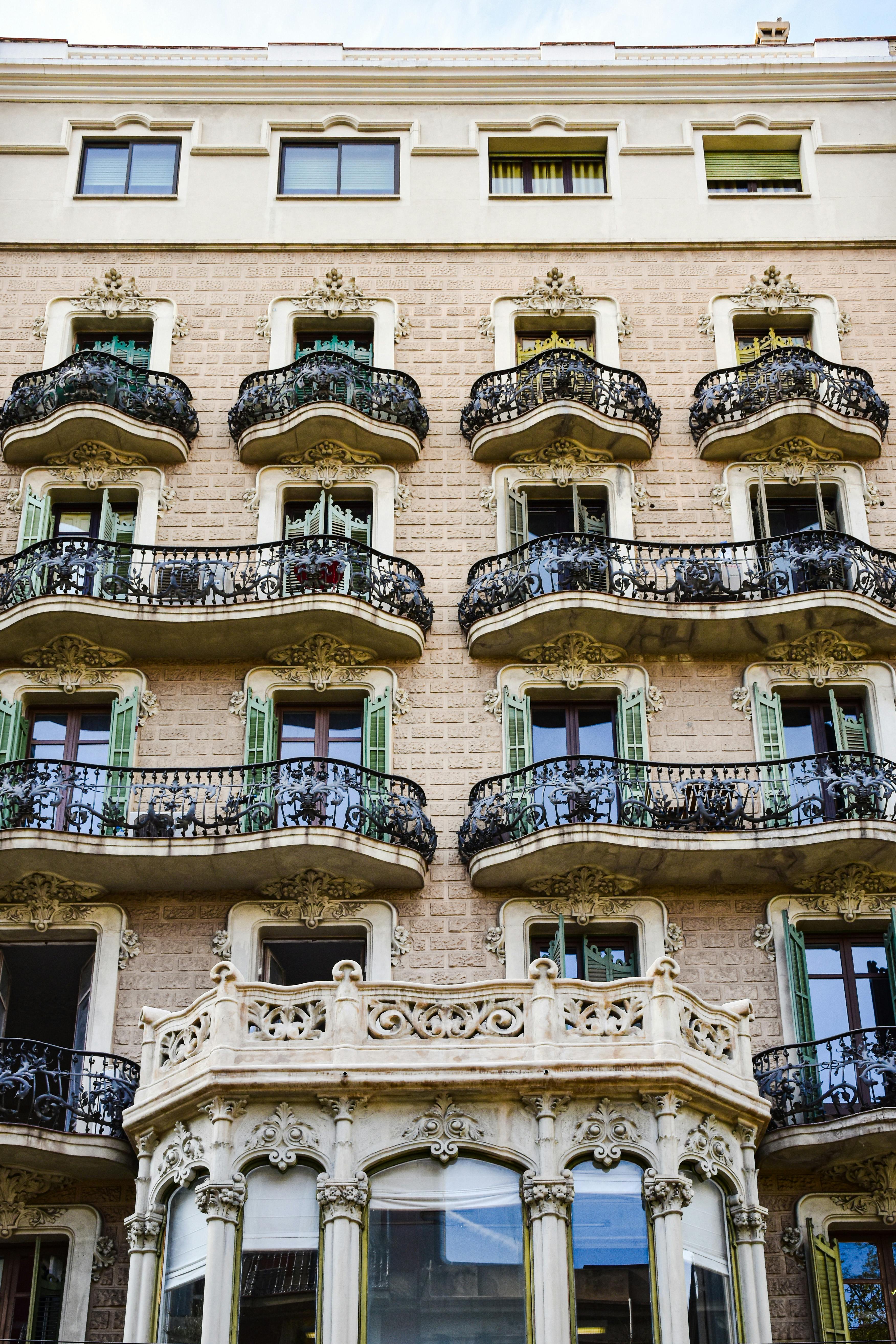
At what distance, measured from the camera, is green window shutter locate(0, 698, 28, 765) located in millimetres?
22312

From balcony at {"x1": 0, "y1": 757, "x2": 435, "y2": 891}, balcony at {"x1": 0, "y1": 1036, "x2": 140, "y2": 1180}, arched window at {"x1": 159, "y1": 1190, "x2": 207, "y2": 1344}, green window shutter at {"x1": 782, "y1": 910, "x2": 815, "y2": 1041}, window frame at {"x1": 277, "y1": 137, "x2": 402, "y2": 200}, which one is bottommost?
arched window at {"x1": 159, "y1": 1190, "x2": 207, "y2": 1344}

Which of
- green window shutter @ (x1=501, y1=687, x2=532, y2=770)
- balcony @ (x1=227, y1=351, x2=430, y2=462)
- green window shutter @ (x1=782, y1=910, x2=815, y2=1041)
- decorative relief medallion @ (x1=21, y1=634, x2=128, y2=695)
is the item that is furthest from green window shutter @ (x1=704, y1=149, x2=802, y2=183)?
green window shutter @ (x1=782, y1=910, x2=815, y2=1041)

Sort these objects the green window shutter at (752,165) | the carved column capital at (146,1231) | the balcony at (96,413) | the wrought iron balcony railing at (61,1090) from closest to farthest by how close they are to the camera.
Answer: the carved column capital at (146,1231), the wrought iron balcony railing at (61,1090), the balcony at (96,413), the green window shutter at (752,165)

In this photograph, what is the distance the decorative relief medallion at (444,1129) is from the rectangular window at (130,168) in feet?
55.8

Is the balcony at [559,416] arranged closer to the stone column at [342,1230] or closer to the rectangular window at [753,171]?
the rectangular window at [753,171]

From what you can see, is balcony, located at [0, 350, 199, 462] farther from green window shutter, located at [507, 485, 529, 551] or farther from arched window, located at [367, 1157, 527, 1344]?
arched window, located at [367, 1157, 527, 1344]

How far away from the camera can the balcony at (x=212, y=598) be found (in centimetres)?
2247

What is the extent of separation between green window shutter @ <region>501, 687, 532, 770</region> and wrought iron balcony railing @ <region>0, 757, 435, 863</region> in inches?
56.7

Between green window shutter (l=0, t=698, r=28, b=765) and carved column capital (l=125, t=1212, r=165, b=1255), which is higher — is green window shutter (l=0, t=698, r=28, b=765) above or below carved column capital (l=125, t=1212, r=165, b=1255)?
above

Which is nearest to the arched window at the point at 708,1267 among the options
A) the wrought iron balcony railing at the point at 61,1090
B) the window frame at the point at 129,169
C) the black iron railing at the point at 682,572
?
the wrought iron balcony railing at the point at 61,1090

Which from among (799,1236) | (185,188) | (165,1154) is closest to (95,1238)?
(165,1154)

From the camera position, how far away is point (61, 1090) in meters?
19.3

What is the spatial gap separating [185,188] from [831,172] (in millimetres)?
10757

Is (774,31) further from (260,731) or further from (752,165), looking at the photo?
(260,731)
